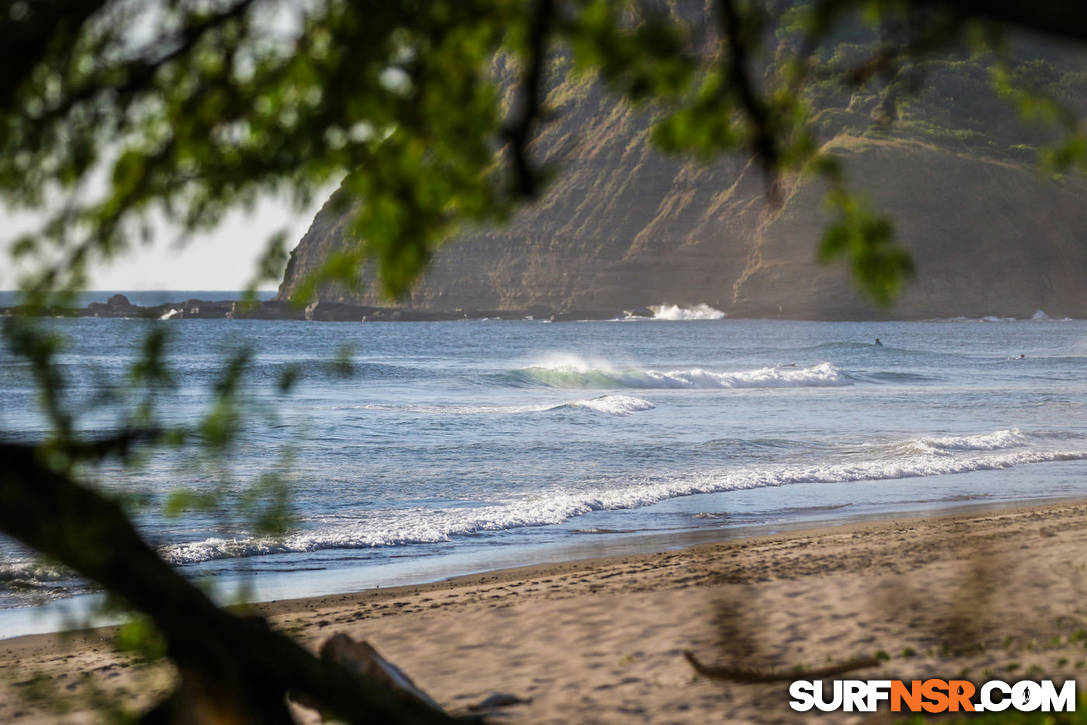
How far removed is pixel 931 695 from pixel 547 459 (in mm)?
15188

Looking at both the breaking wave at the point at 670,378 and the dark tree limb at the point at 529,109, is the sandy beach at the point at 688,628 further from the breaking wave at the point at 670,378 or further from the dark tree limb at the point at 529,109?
the breaking wave at the point at 670,378

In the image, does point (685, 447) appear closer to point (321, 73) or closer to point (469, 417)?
point (469, 417)

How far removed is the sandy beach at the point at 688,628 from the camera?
648 cm

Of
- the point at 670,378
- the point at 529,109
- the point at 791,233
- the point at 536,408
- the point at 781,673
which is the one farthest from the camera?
the point at 791,233

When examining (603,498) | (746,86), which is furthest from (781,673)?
(603,498)

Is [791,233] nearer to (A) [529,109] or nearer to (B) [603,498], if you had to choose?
(B) [603,498]

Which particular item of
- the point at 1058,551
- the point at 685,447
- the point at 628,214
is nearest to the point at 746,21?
the point at 1058,551

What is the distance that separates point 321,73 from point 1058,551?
9785mm

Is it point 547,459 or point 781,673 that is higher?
point 547,459

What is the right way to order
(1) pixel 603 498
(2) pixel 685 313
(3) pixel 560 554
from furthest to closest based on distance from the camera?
(2) pixel 685 313
(1) pixel 603 498
(3) pixel 560 554

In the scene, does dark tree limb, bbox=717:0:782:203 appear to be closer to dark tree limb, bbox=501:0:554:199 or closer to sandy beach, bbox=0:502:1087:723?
dark tree limb, bbox=501:0:554:199

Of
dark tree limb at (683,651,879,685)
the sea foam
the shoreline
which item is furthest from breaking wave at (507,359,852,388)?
dark tree limb at (683,651,879,685)

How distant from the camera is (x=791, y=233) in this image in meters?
129

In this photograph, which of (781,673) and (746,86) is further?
(781,673)
